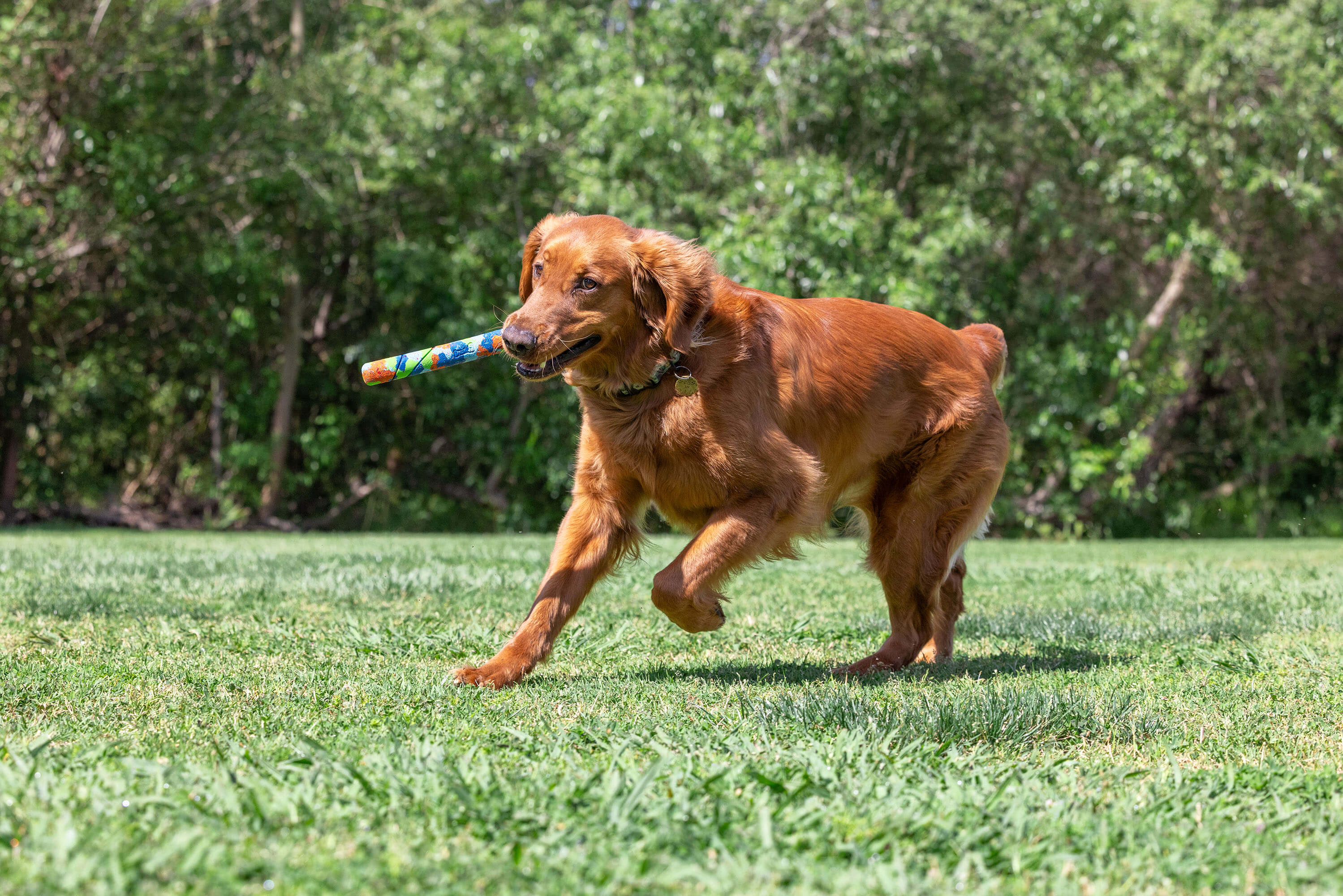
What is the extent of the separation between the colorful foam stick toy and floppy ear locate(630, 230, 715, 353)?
25.3 inches

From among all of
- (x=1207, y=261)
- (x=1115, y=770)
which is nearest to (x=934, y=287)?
(x=1207, y=261)

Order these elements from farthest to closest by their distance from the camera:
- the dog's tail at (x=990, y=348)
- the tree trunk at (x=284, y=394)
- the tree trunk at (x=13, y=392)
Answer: the tree trunk at (x=284, y=394)
the tree trunk at (x=13, y=392)
the dog's tail at (x=990, y=348)

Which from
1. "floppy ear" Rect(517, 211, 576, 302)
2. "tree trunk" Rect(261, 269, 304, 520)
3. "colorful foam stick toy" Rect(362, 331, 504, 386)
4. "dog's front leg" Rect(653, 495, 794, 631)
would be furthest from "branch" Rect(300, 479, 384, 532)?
"dog's front leg" Rect(653, 495, 794, 631)

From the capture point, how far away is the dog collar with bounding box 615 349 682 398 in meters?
4.00

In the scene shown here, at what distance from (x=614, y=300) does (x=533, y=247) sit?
23.3 inches

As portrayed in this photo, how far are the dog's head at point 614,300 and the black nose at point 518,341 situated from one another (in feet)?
0.36

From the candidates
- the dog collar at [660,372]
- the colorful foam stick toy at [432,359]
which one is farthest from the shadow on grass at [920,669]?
the colorful foam stick toy at [432,359]

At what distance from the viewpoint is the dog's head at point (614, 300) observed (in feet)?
12.9

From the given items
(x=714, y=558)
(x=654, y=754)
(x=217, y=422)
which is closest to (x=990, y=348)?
(x=714, y=558)

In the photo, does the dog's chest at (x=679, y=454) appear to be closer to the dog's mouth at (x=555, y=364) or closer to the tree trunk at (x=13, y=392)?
the dog's mouth at (x=555, y=364)

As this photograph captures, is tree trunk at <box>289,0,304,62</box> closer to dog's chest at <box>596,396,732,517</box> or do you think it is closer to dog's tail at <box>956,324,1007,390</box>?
dog's tail at <box>956,324,1007,390</box>

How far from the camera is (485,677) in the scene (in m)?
3.82

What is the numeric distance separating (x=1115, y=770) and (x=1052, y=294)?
12442 mm

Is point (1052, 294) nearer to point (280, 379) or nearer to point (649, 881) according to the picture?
point (280, 379)
